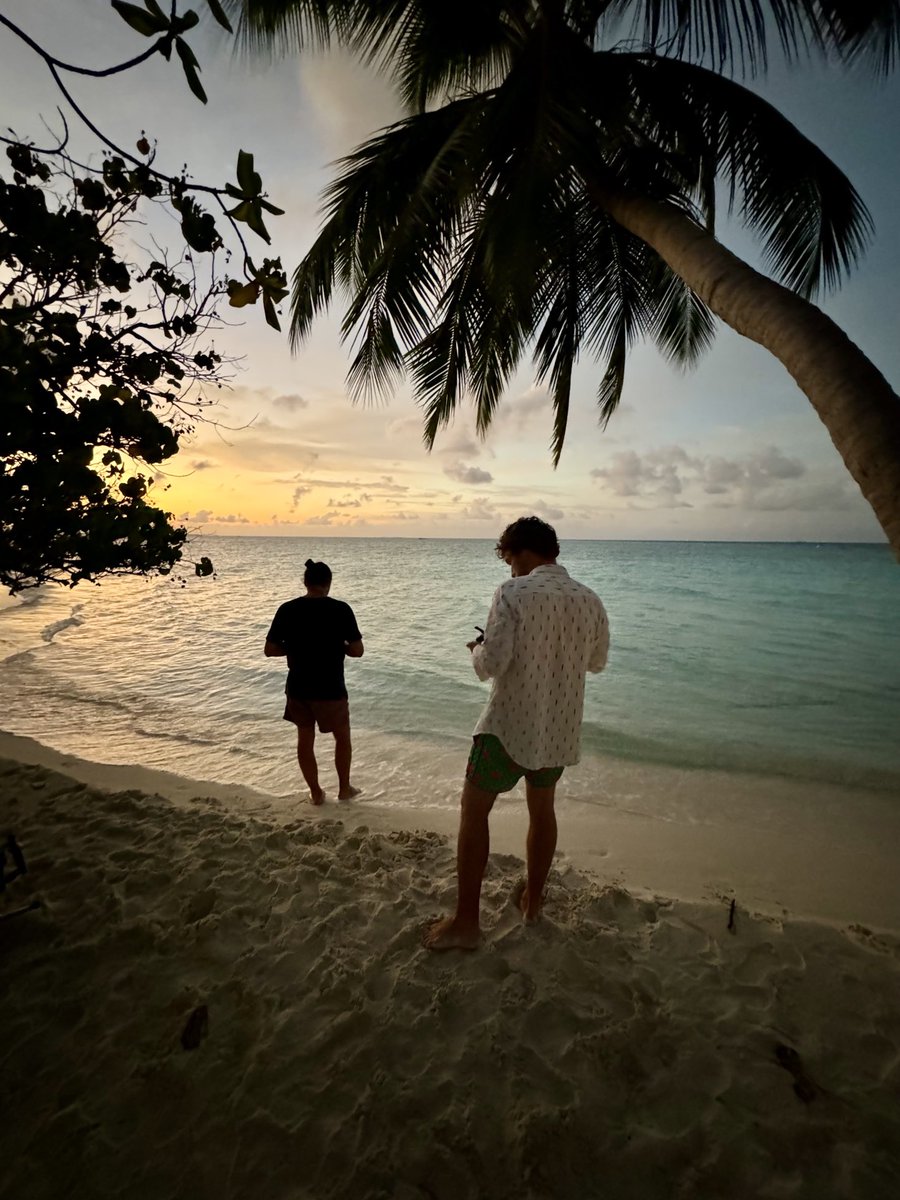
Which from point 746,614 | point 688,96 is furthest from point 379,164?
point 746,614

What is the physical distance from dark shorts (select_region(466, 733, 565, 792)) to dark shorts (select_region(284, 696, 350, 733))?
6.14 feet

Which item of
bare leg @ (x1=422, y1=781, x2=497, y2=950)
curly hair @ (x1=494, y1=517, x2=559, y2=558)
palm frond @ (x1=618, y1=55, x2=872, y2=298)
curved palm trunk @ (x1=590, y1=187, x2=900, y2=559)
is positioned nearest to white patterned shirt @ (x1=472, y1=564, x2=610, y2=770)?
curly hair @ (x1=494, y1=517, x2=559, y2=558)

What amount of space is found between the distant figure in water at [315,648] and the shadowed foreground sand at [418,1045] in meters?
1.21

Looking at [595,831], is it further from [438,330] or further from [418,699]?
[438,330]

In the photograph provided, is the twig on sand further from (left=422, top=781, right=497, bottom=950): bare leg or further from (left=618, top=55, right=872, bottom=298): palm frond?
(left=618, top=55, right=872, bottom=298): palm frond

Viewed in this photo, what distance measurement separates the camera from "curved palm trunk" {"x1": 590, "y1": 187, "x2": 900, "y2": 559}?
Result: 1.84 m

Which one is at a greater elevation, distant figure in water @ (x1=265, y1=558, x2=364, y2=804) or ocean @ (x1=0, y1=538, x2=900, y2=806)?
distant figure in water @ (x1=265, y1=558, x2=364, y2=804)

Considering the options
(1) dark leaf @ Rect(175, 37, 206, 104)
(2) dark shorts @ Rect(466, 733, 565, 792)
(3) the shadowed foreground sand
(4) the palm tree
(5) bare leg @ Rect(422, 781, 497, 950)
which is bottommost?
(3) the shadowed foreground sand

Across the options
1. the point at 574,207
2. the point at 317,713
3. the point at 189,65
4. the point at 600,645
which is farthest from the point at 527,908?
the point at 574,207

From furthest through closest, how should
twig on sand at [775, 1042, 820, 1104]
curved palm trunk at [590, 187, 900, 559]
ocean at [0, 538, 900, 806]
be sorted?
ocean at [0, 538, 900, 806], curved palm trunk at [590, 187, 900, 559], twig on sand at [775, 1042, 820, 1104]

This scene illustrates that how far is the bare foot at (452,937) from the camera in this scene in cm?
225

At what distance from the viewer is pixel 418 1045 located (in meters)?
1.82

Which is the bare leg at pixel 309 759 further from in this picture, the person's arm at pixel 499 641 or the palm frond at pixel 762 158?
the palm frond at pixel 762 158

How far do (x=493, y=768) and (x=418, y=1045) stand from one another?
3.25 ft
